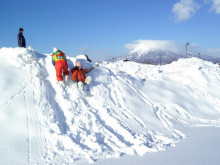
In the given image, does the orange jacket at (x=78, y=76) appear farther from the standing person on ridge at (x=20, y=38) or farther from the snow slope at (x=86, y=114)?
the standing person on ridge at (x=20, y=38)

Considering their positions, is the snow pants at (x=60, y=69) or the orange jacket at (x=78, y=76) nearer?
the snow pants at (x=60, y=69)

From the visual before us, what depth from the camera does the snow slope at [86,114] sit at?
→ 3.74 m

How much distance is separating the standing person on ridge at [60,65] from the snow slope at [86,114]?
0.28 meters

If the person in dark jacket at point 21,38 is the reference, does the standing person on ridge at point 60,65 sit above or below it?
below

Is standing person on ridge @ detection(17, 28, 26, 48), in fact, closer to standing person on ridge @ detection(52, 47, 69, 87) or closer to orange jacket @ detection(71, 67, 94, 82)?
standing person on ridge @ detection(52, 47, 69, 87)

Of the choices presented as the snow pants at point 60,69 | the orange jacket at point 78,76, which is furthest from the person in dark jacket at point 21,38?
the orange jacket at point 78,76

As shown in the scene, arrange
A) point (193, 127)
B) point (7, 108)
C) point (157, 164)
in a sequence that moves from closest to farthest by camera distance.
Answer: point (157, 164), point (7, 108), point (193, 127)

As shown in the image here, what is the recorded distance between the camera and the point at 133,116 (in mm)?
5195

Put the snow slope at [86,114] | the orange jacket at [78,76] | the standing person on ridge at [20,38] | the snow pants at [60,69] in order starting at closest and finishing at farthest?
the snow slope at [86,114] < the snow pants at [60,69] < the orange jacket at [78,76] < the standing person on ridge at [20,38]

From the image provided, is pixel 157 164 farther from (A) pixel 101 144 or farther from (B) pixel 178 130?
(B) pixel 178 130

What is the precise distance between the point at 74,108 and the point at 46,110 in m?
0.71

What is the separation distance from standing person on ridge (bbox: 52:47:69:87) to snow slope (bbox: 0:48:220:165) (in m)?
0.28

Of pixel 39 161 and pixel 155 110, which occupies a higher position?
pixel 155 110

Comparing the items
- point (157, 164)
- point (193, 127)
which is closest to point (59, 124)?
point (157, 164)
